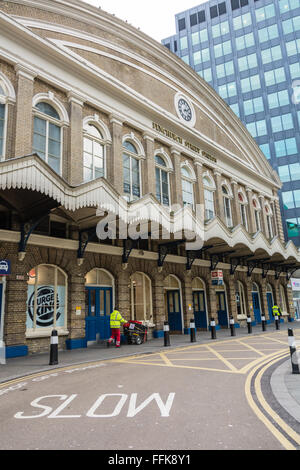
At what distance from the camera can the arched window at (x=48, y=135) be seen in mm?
14125

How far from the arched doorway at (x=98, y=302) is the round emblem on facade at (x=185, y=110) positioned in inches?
506

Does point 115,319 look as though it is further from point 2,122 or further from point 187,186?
point 187,186

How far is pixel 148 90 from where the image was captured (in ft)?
66.8

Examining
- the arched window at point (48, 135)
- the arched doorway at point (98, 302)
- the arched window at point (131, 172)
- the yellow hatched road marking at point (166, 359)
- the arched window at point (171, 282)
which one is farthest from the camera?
the arched window at point (171, 282)

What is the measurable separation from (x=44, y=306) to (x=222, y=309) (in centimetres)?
1443

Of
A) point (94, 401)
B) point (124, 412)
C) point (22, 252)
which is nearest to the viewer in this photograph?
point (124, 412)

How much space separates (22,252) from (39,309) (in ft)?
8.02

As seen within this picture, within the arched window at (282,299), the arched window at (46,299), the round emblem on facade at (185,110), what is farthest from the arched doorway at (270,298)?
the arched window at (46,299)

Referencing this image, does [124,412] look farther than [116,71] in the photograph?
No

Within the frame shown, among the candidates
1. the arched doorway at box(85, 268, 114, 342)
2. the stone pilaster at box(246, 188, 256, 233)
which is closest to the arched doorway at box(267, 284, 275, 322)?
the stone pilaster at box(246, 188, 256, 233)

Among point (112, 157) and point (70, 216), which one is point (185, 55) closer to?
point (112, 157)

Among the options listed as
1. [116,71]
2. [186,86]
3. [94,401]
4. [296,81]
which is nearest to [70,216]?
[94,401]

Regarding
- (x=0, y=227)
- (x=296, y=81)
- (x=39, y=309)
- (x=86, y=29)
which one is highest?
(x=296, y=81)

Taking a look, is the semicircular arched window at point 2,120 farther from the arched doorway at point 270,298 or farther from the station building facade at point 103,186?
the arched doorway at point 270,298
